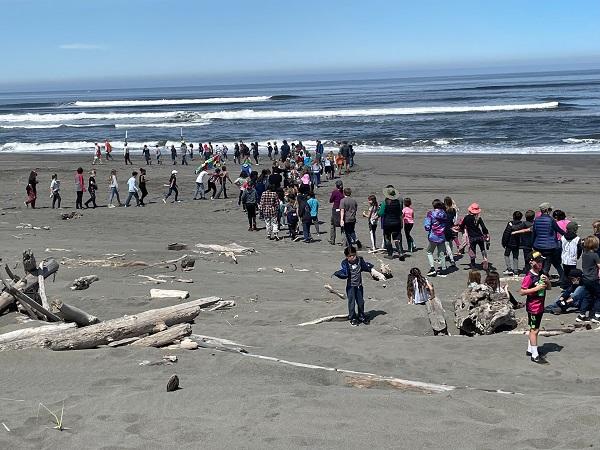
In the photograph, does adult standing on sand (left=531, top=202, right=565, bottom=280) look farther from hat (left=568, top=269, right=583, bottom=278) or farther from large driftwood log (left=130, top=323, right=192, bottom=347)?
large driftwood log (left=130, top=323, right=192, bottom=347)

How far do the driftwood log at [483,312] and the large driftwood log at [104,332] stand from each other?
12.9 feet

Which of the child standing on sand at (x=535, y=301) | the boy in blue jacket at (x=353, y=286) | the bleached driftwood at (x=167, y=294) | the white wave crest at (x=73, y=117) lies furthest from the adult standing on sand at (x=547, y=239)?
the white wave crest at (x=73, y=117)

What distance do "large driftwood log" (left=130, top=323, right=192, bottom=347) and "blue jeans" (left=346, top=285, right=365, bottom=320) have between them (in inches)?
96.5

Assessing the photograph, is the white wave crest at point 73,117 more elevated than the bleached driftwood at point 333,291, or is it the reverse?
the white wave crest at point 73,117

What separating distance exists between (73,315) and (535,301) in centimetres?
559

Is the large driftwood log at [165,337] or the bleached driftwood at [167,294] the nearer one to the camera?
the large driftwood log at [165,337]

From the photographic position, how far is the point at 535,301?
877 cm

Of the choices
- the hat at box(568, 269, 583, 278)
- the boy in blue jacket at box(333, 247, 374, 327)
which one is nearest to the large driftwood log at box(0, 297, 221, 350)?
the boy in blue jacket at box(333, 247, 374, 327)

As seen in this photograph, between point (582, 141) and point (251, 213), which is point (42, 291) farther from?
point (582, 141)

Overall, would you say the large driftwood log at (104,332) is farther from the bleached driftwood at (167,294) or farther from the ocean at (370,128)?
the ocean at (370,128)

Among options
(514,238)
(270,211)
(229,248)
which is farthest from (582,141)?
(229,248)

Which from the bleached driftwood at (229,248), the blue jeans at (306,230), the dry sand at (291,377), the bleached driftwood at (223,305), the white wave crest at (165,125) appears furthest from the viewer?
the white wave crest at (165,125)

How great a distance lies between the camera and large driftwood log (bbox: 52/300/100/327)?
8.66 m

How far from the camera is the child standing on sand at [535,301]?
8.55m
